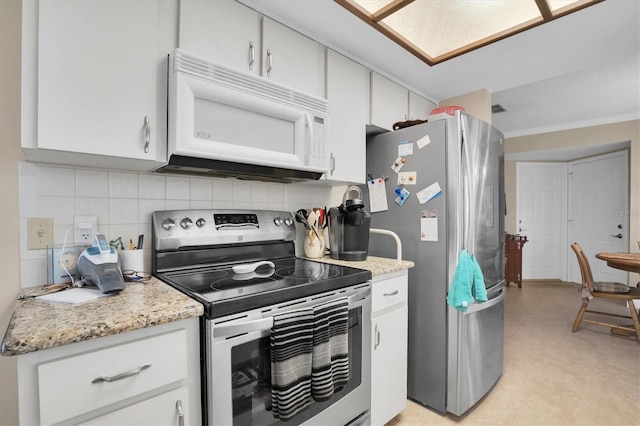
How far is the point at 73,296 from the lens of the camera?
99 centimetres

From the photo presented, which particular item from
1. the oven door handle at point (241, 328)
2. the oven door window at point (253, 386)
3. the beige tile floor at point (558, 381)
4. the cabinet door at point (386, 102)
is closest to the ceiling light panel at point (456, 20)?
the cabinet door at point (386, 102)

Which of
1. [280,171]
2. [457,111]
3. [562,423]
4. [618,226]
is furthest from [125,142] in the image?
[618,226]

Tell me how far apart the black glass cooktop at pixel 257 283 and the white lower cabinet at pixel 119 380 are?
0.13m

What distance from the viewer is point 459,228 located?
69.6 inches

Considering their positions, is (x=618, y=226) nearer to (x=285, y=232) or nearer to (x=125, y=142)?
(x=285, y=232)

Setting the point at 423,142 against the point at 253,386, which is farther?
the point at 423,142

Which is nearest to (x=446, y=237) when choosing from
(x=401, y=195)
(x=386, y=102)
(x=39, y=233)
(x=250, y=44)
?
(x=401, y=195)

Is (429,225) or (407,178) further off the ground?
(407,178)

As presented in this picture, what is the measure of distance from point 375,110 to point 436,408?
1.96 meters

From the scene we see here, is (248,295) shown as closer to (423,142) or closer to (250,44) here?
(250,44)

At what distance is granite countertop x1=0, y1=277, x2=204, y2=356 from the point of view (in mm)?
700

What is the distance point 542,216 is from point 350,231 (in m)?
5.15

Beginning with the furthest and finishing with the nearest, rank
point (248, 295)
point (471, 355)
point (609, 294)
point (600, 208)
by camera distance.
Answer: point (600, 208) → point (609, 294) → point (471, 355) → point (248, 295)

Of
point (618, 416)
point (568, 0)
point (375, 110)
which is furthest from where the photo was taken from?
point (375, 110)
